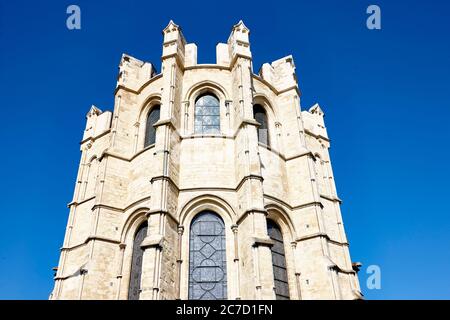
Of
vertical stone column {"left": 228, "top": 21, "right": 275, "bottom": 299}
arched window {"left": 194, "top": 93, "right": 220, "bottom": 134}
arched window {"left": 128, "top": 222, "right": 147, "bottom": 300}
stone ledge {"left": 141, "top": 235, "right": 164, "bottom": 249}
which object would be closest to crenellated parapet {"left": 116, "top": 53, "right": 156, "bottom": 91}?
arched window {"left": 194, "top": 93, "right": 220, "bottom": 134}

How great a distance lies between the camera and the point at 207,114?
17516 mm

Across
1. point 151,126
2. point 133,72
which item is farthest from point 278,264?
point 133,72

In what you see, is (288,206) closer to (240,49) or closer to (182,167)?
(182,167)

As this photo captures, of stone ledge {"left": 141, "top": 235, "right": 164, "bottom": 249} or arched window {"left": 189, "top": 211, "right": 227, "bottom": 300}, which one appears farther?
arched window {"left": 189, "top": 211, "right": 227, "bottom": 300}

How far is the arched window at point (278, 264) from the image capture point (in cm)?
1431

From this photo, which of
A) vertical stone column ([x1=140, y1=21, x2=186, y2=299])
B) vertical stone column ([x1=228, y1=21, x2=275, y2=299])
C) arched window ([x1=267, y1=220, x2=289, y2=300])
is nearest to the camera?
vertical stone column ([x1=140, y1=21, x2=186, y2=299])

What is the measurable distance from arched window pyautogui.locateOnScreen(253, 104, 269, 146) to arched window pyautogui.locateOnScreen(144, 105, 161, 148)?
4568mm

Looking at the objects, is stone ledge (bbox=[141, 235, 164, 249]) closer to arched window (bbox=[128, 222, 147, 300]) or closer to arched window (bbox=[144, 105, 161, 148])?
arched window (bbox=[128, 222, 147, 300])

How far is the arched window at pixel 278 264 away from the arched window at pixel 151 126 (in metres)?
6.36

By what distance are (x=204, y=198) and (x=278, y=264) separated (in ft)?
12.1

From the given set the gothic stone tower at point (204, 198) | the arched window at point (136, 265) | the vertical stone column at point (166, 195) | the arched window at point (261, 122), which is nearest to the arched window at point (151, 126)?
the gothic stone tower at point (204, 198)

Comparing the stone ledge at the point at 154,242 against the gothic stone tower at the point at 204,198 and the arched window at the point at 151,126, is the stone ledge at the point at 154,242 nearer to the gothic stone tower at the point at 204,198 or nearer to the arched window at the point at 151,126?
the gothic stone tower at the point at 204,198

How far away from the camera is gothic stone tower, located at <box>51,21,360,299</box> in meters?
13.5
